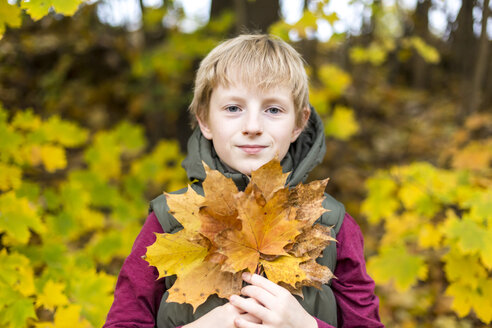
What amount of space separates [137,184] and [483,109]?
560 centimetres

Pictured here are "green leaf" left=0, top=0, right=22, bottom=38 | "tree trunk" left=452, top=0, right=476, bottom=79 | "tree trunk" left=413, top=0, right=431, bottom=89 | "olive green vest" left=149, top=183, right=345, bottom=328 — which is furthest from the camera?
"tree trunk" left=413, top=0, right=431, bottom=89

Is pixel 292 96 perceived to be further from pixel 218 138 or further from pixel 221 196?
pixel 221 196

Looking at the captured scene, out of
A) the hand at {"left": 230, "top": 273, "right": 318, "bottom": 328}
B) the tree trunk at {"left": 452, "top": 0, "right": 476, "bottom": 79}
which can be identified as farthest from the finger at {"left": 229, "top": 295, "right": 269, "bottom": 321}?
the tree trunk at {"left": 452, "top": 0, "right": 476, "bottom": 79}

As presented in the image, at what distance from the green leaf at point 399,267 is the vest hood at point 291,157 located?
154cm

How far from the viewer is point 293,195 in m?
1.25

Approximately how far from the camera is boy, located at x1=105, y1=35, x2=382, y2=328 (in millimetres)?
1318

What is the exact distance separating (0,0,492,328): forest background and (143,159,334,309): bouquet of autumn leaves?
0.92 metres

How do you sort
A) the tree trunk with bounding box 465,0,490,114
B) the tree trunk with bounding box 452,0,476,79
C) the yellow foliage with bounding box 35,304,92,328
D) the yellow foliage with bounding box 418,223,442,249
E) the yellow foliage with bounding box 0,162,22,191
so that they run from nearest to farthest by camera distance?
the yellow foliage with bounding box 35,304,92,328 → the yellow foliage with bounding box 0,162,22,191 → the yellow foliage with bounding box 418,223,442,249 → the tree trunk with bounding box 465,0,490,114 → the tree trunk with bounding box 452,0,476,79

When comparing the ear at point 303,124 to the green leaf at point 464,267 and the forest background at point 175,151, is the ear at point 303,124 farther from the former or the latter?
the green leaf at point 464,267

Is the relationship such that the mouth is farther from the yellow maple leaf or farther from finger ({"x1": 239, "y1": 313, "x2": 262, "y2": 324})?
the yellow maple leaf

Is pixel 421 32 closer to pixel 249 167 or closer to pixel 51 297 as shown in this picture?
pixel 249 167

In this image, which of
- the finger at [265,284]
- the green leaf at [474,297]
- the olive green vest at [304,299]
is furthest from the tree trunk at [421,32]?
the finger at [265,284]

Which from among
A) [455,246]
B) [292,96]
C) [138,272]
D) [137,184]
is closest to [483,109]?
[455,246]

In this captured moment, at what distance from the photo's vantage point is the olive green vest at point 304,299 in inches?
50.5
